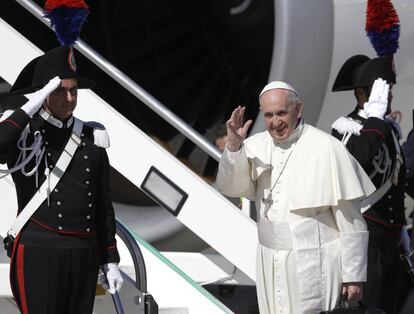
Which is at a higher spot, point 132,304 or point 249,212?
point 249,212

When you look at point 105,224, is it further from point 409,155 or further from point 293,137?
point 409,155

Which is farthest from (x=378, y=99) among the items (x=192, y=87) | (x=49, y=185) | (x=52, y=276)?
(x=192, y=87)

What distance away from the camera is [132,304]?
3.67 meters

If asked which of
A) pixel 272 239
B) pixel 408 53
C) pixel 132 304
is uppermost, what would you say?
pixel 408 53

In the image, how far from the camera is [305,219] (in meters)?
3.33

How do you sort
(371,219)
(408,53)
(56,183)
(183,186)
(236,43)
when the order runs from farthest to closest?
(236,43)
(408,53)
(183,186)
(371,219)
(56,183)

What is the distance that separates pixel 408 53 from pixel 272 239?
195 centimetres

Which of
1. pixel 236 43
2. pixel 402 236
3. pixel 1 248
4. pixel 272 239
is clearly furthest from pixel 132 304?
pixel 236 43

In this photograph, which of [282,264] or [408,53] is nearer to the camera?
[282,264]

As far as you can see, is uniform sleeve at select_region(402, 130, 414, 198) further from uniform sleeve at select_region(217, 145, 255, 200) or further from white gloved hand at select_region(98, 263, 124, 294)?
white gloved hand at select_region(98, 263, 124, 294)

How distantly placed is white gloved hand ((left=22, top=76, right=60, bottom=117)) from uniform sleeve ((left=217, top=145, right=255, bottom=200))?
0.59 meters

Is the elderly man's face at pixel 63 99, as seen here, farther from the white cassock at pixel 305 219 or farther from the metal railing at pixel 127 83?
the metal railing at pixel 127 83

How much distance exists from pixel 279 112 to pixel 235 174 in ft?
0.83

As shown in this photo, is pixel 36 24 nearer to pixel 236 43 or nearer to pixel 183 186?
pixel 236 43
